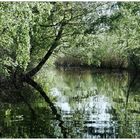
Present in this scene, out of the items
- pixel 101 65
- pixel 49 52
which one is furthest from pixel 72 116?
pixel 101 65

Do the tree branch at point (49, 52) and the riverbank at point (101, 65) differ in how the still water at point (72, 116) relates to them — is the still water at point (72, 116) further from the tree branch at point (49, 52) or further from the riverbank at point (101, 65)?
the riverbank at point (101, 65)

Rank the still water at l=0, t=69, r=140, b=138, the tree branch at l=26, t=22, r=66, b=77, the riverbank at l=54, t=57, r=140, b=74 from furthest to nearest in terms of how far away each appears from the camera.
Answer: the riverbank at l=54, t=57, r=140, b=74 → the tree branch at l=26, t=22, r=66, b=77 → the still water at l=0, t=69, r=140, b=138

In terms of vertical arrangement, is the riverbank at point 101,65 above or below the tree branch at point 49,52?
above

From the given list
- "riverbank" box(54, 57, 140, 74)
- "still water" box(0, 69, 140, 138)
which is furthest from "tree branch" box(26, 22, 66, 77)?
"riverbank" box(54, 57, 140, 74)

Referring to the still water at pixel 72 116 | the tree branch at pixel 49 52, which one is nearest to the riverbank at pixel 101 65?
the tree branch at pixel 49 52

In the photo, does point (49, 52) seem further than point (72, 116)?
Yes

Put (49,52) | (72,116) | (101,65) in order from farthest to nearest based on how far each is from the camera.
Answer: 1. (101,65)
2. (49,52)
3. (72,116)

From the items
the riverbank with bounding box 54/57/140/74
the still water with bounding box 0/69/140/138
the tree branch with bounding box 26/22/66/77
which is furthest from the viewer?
the riverbank with bounding box 54/57/140/74

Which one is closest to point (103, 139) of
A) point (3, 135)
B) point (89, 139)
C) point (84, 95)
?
point (89, 139)

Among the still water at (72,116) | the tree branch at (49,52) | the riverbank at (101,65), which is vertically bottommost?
the still water at (72,116)

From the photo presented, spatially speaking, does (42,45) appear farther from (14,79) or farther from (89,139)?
(89,139)

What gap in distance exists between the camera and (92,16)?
1356cm

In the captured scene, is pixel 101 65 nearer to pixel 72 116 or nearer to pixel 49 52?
pixel 49 52

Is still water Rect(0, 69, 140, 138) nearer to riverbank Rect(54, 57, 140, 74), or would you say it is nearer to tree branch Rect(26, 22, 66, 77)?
tree branch Rect(26, 22, 66, 77)
